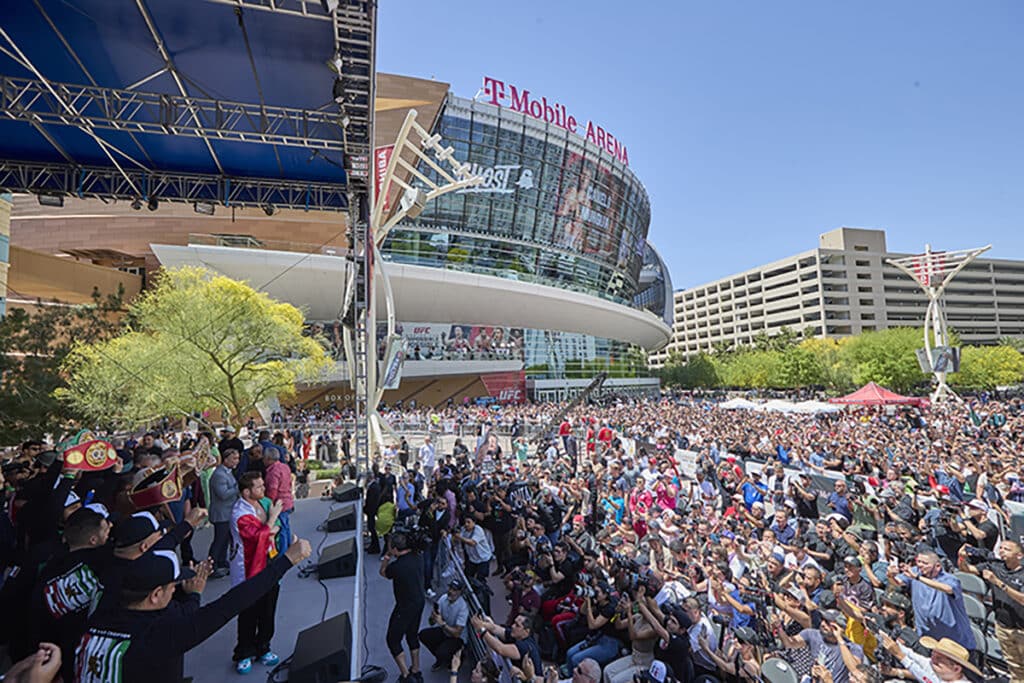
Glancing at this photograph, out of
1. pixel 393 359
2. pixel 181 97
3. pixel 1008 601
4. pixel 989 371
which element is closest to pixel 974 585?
pixel 1008 601

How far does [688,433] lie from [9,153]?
20.8 m

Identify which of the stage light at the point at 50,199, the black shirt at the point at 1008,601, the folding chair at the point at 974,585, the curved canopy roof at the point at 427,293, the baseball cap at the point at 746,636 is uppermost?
the curved canopy roof at the point at 427,293

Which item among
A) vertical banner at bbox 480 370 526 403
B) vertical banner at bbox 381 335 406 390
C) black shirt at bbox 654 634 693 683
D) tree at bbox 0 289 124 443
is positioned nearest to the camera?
black shirt at bbox 654 634 693 683

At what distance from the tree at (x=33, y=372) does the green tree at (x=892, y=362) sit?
58.8 m

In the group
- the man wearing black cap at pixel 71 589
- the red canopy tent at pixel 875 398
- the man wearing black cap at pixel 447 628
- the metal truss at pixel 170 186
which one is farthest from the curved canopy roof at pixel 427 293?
the man wearing black cap at pixel 71 589

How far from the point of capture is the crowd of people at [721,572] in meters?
4.62

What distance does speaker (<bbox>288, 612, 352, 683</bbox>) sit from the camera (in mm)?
3369

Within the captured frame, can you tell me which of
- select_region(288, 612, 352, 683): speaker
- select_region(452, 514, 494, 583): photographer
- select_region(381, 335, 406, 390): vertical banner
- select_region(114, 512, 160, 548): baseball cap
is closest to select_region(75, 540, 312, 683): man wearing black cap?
select_region(114, 512, 160, 548): baseball cap

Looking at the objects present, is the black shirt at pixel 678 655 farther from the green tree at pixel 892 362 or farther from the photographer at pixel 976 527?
the green tree at pixel 892 362

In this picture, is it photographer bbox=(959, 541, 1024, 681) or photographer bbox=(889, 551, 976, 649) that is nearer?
photographer bbox=(959, 541, 1024, 681)

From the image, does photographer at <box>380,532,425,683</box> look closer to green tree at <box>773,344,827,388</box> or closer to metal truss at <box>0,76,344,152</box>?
metal truss at <box>0,76,344,152</box>

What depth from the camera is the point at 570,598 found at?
590cm

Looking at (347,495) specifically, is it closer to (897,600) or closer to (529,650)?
(529,650)

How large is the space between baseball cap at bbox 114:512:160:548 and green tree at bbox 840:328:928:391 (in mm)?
58990
